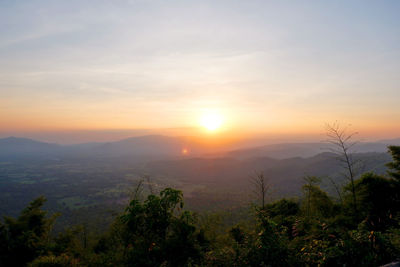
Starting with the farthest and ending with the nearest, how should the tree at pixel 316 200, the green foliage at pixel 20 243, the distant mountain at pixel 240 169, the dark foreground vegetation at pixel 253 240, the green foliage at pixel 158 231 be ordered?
the distant mountain at pixel 240 169
the tree at pixel 316 200
the green foliage at pixel 20 243
the green foliage at pixel 158 231
the dark foreground vegetation at pixel 253 240

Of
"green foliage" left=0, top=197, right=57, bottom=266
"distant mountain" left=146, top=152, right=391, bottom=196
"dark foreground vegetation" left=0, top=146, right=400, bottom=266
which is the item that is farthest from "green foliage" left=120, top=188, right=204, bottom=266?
"distant mountain" left=146, top=152, right=391, bottom=196

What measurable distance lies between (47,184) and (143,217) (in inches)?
5144

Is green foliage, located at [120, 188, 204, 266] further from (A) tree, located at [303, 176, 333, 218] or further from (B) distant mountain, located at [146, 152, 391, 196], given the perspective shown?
(B) distant mountain, located at [146, 152, 391, 196]

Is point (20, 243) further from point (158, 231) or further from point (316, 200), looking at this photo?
point (316, 200)

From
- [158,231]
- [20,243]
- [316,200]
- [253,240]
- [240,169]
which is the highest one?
[158,231]

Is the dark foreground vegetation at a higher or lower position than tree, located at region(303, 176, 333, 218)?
higher

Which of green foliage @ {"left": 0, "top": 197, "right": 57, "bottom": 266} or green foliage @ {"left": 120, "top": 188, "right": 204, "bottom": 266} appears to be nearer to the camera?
green foliage @ {"left": 120, "top": 188, "right": 204, "bottom": 266}

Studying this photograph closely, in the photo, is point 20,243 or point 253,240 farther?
point 20,243

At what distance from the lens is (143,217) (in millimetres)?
6016

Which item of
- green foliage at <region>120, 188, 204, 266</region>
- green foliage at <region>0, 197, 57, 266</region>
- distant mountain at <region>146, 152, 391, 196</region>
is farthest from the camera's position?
distant mountain at <region>146, 152, 391, 196</region>

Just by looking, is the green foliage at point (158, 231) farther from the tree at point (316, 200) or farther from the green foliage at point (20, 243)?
the tree at point (316, 200)

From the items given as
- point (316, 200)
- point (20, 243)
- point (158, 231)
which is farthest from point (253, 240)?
point (20, 243)

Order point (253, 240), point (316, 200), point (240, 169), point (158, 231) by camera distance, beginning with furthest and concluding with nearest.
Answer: point (240, 169) < point (316, 200) < point (158, 231) < point (253, 240)

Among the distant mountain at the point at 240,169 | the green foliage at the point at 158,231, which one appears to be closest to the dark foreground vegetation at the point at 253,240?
the green foliage at the point at 158,231
